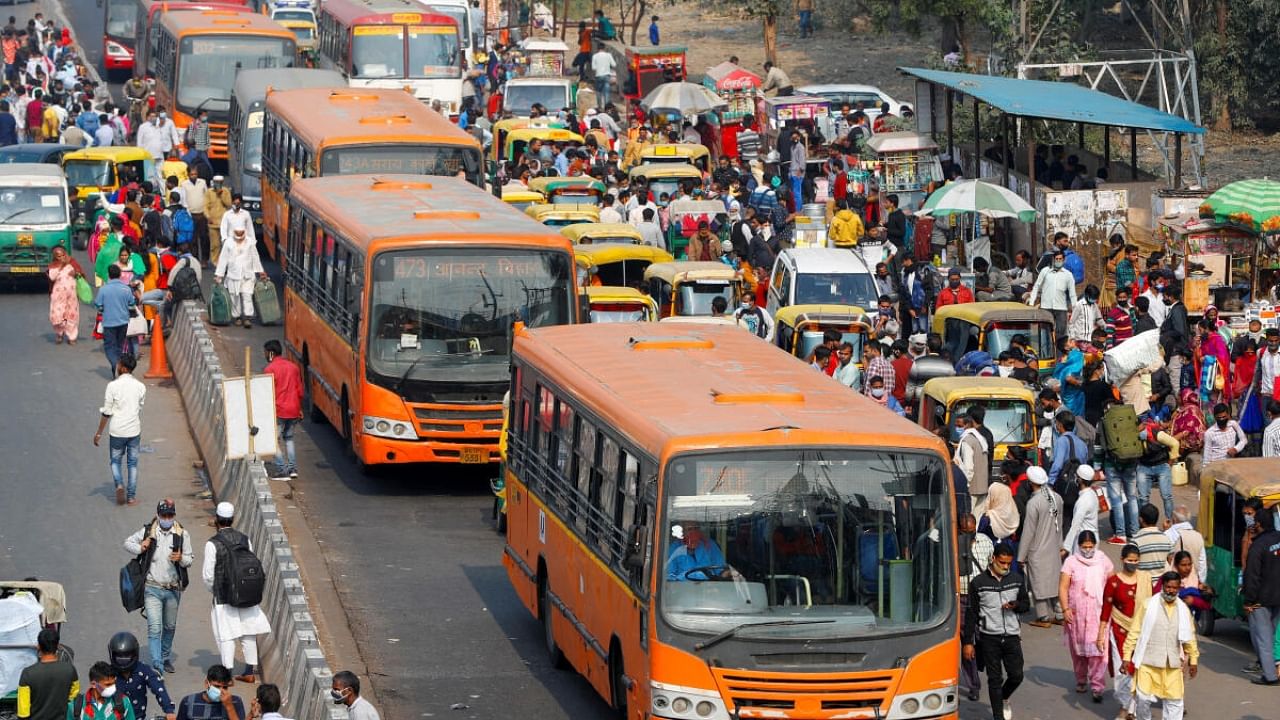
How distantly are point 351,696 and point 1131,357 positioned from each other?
1163 cm

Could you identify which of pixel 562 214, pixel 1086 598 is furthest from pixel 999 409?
pixel 562 214

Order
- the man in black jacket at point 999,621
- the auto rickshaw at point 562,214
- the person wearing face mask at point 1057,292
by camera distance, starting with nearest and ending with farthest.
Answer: the man in black jacket at point 999,621 < the person wearing face mask at point 1057,292 < the auto rickshaw at point 562,214

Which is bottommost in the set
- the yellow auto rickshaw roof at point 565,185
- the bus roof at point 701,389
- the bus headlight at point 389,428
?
the bus headlight at point 389,428

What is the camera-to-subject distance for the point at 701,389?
14.6 m

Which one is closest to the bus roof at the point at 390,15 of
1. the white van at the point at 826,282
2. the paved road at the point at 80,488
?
the paved road at the point at 80,488

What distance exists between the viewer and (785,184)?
37062mm

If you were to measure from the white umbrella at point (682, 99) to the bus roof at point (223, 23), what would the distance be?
7267 millimetres

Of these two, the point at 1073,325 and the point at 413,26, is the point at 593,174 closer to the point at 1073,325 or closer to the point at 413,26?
the point at 413,26

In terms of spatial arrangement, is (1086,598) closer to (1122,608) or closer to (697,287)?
(1122,608)

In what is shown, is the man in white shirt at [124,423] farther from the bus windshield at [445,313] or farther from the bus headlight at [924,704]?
the bus headlight at [924,704]

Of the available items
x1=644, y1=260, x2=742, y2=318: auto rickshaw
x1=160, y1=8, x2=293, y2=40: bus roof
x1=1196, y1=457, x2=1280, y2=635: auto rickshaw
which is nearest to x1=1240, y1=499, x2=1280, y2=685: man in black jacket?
x1=1196, y1=457, x2=1280, y2=635: auto rickshaw

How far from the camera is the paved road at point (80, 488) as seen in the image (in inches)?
711

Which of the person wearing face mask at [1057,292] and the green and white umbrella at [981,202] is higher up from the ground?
the green and white umbrella at [981,202]

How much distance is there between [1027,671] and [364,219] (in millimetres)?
9024
